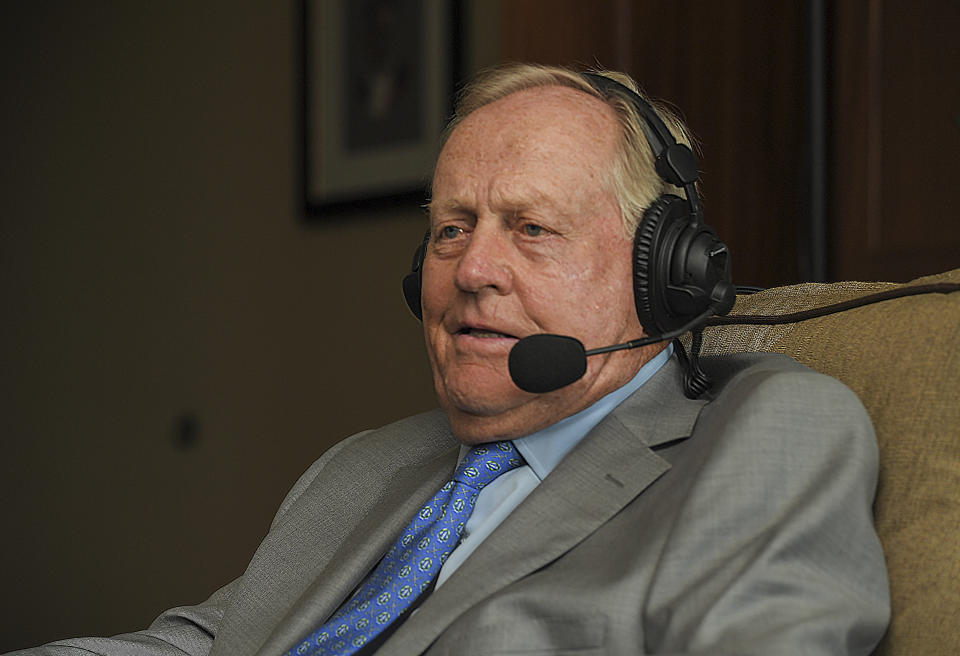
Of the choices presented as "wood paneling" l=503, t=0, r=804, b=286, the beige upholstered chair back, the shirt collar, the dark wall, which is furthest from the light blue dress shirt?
the dark wall

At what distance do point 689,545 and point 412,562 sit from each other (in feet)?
1.11

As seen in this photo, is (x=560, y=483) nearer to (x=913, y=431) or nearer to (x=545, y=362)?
(x=545, y=362)

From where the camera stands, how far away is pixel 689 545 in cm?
91

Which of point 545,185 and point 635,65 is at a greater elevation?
point 635,65

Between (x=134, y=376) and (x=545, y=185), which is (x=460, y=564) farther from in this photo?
(x=134, y=376)

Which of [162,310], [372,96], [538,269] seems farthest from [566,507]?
[162,310]

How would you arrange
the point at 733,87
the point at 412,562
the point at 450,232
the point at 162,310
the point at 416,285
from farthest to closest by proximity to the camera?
1. the point at 162,310
2. the point at 733,87
3. the point at 416,285
4. the point at 450,232
5. the point at 412,562

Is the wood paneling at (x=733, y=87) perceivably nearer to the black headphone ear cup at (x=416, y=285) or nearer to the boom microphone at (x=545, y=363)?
the black headphone ear cup at (x=416, y=285)

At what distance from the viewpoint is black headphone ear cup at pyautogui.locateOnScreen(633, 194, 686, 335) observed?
1160 millimetres

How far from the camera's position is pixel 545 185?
118cm

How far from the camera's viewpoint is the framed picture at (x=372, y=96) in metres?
2.83

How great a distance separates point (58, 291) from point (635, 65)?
223 cm

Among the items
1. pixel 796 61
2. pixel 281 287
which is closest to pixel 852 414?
pixel 796 61

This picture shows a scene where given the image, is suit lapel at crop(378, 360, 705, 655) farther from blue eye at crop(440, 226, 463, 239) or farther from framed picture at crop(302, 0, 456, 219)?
framed picture at crop(302, 0, 456, 219)
